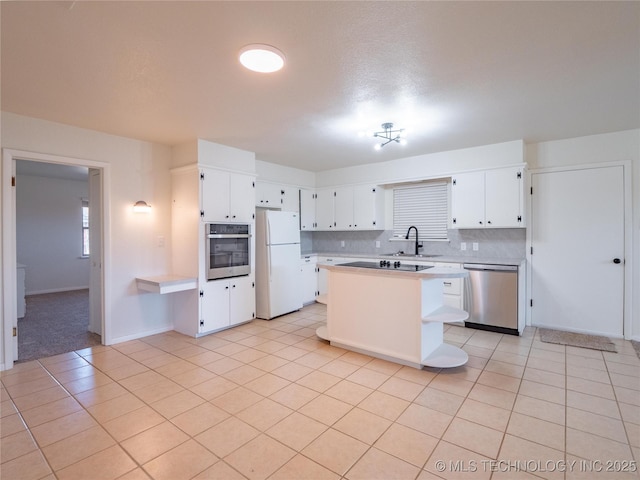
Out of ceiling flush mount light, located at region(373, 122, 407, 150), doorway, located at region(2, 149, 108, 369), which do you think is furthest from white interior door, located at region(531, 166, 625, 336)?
doorway, located at region(2, 149, 108, 369)

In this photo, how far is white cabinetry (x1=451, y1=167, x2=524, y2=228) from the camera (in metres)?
4.37

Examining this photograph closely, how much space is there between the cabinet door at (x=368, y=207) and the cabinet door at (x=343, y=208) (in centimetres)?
8

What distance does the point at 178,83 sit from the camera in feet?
8.74

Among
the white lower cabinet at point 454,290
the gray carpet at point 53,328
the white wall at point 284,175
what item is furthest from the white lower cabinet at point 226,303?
the white lower cabinet at point 454,290

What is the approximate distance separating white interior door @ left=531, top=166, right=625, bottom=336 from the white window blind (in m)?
1.23

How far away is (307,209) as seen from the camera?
252 inches

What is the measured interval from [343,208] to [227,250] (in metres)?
2.46

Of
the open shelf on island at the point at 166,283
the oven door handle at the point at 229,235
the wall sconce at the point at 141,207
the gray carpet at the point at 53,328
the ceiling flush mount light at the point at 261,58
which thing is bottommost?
the gray carpet at the point at 53,328

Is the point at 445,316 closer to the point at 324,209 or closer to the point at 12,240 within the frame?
the point at 324,209

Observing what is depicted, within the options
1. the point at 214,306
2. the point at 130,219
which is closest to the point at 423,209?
the point at 214,306

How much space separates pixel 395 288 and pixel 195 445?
6.94 feet

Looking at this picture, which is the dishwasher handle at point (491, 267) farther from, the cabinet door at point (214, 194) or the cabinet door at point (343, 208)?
the cabinet door at point (214, 194)

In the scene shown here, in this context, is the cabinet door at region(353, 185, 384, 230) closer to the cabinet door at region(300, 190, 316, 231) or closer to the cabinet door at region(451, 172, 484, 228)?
the cabinet door at region(300, 190, 316, 231)

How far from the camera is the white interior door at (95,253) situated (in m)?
4.24
